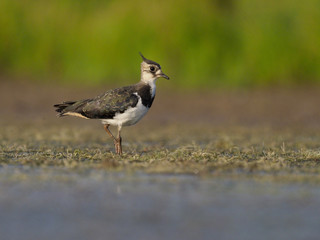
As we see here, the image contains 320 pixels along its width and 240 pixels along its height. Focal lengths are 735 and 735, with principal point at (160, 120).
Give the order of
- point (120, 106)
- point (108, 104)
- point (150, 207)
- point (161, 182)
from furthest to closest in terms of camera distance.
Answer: point (108, 104)
point (120, 106)
point (161, 182)
point (150, 207)

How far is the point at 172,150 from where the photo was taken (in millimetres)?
10492

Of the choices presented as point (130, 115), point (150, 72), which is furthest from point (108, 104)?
point (150, 72)

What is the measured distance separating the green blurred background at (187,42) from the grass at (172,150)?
3243 millimetres

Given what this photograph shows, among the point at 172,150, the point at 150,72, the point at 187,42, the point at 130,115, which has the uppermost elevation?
the point at 187,42

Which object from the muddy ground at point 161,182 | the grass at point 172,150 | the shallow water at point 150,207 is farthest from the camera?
the grass at point 172,150

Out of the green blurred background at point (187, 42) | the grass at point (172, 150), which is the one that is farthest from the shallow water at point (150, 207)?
the green blurred background at point (187, 42)

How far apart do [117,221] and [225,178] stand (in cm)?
218

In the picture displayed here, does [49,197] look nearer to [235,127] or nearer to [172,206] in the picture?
[172,206]

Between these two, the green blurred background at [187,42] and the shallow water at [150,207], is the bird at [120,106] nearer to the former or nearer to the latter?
the shallow water at [150,207]

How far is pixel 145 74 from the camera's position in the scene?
33.6 ft

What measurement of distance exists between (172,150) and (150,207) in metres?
4.13

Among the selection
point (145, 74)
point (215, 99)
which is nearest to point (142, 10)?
point (215, 99)

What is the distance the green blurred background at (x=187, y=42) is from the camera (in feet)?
56.2

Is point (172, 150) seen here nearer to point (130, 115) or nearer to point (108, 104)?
point (130, 115)
